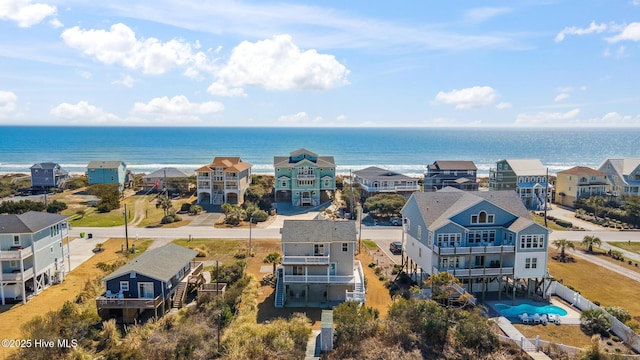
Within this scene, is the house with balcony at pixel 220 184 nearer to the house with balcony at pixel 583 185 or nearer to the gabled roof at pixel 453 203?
the gabled roof at pixel 453 203

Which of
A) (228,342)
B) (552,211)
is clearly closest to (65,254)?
(228,342)

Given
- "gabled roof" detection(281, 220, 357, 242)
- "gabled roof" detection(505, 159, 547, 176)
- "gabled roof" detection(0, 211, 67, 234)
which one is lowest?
"gabled roof" detection(281, 220, 357, 242)

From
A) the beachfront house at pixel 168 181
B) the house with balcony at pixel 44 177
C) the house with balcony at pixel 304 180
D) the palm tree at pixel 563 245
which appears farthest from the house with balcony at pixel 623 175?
the house with balcony at pixel 44 177

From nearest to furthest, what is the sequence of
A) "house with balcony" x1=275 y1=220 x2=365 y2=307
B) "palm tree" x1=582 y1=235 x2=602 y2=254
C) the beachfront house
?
"house with balcony" x1=275 y1=220 x2=365 y2=307 → "palm tree" x1=582 y1=235 x2=602 y2=254 → the beachfront house

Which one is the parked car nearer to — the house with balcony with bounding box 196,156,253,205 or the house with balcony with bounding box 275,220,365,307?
the house with balcony with bounding box 275,220,365,307

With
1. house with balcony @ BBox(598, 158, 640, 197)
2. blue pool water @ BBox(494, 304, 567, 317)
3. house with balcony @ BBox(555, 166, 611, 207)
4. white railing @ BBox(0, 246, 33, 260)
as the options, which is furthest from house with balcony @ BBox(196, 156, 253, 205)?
house with balcony @ BBox(598, 158, 640, 197)
